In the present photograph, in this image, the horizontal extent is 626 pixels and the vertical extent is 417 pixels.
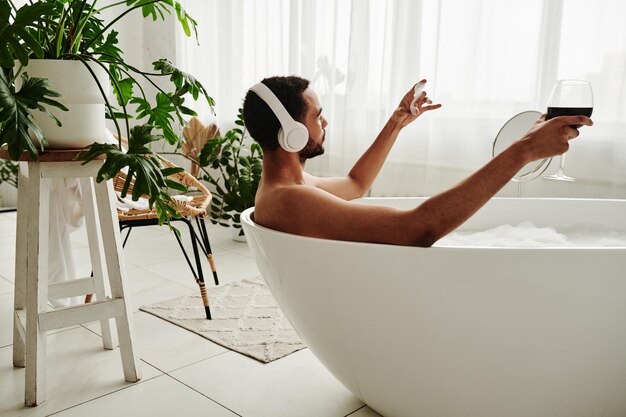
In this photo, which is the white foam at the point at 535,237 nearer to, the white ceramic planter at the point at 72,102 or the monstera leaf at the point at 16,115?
the white ceramic planter at the point at 72,102

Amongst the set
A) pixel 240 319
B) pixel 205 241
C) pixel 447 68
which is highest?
pixel 447 68

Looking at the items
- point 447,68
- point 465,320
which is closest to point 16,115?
point 465,320

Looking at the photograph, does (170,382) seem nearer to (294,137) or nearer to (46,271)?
(46,271)

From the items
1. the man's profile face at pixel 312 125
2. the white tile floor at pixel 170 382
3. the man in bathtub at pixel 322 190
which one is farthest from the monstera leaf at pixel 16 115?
the white tile floor at pixel 170 382

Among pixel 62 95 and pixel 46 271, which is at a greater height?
pixel 62 95

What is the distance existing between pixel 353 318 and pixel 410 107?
2.59ft

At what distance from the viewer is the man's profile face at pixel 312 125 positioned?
160 cm

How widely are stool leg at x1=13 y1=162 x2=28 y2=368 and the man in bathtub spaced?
32.2 inches

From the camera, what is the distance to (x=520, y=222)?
7.54ft

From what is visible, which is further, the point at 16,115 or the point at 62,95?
the point at 62,95

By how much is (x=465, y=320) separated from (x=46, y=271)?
1187mm

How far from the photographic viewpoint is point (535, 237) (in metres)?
2.07

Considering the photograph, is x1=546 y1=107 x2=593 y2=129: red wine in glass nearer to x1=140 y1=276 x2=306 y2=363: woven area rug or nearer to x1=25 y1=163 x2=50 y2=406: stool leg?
x1=140 y1=276 x2=306 y2=363: woven area rug

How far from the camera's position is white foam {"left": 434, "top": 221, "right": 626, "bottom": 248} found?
203 centimetres
